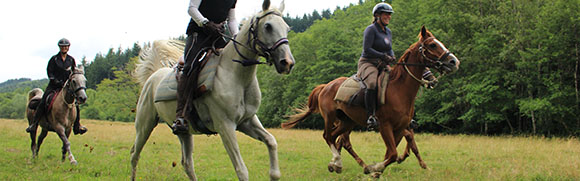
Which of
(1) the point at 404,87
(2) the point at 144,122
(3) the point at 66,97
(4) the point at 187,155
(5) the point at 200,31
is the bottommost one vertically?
(4) the point at 187,155

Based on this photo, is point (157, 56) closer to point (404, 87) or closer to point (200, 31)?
point (200, 31)

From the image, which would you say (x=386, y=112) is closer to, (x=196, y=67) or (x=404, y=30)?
(x=196, y=67)

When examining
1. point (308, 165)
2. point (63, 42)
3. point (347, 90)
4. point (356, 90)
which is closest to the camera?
point (356, 90)

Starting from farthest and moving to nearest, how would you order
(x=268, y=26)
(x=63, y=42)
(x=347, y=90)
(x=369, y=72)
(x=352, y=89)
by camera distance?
1. (x=63, y=42)
2. (x=347, y=90)
3. (x=352, y=89)
4. (x=369, y=72)
5. (x=268, y=26)

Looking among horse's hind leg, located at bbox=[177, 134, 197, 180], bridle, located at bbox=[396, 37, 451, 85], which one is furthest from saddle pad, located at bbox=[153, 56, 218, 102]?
bridle, located at bbox=[396, 37, 451, 85]

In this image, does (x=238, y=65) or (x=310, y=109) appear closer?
(x=238, y=65)

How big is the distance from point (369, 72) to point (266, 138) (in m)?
3.95

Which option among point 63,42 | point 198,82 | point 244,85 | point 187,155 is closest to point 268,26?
point 244,85

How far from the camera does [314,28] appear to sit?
45875 millimetres

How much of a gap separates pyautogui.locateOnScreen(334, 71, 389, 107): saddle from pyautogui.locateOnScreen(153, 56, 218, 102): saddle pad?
Result: 3.79 metres

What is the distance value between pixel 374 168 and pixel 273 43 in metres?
3.98

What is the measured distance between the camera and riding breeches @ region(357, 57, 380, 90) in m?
8.04

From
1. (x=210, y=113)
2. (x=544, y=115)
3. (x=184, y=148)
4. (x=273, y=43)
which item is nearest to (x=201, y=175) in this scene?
(x=184, y=148)

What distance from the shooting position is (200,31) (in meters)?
5.57
